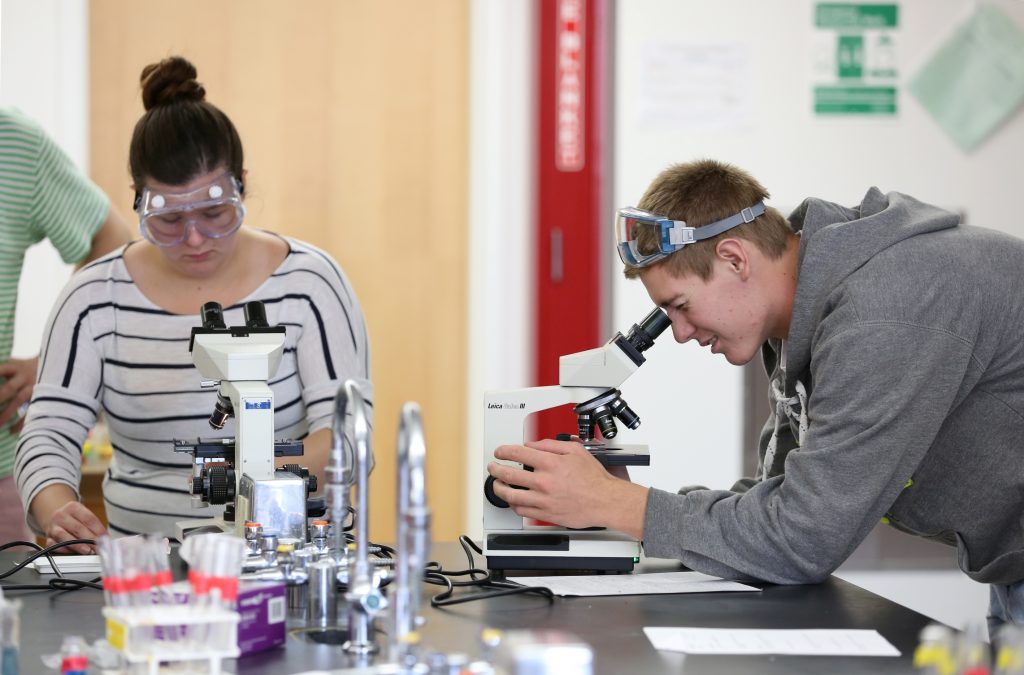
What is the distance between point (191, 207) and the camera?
2.16m

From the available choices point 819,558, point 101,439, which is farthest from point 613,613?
point 101,439

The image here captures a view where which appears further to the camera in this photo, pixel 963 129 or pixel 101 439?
pixel 963 129

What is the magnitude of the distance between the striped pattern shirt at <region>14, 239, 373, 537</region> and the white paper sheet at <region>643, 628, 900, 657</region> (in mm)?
1012

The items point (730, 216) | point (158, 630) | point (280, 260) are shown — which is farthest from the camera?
point (280, 260)

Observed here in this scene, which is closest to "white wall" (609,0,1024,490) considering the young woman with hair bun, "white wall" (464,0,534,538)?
"white wall" (464,0,534,538)

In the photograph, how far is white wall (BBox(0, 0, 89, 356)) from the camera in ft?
12.4

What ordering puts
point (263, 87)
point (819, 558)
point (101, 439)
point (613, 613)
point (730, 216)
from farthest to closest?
point (263, 87), point (101, 439), point (730, 216), point (819, 558), point (613, 613)

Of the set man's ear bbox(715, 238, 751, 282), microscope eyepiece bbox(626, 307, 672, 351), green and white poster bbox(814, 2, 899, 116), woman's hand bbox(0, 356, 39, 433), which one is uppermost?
green and white poster bbox(814, 2, 899, 116)

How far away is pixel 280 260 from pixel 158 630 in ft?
4.23

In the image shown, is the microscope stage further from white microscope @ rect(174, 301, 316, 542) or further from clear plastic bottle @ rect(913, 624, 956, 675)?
clear plastic bottle @ rect(913, 624, 956, 675)

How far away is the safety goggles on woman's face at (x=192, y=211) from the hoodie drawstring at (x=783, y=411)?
109cm

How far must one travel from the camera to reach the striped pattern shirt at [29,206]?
2646 mm

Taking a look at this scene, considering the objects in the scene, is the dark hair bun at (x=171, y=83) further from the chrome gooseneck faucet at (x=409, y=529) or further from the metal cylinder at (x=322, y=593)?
the chrome gooseneck faucet at (x=409, y=529)

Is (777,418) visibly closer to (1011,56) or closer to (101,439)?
(101,439)
